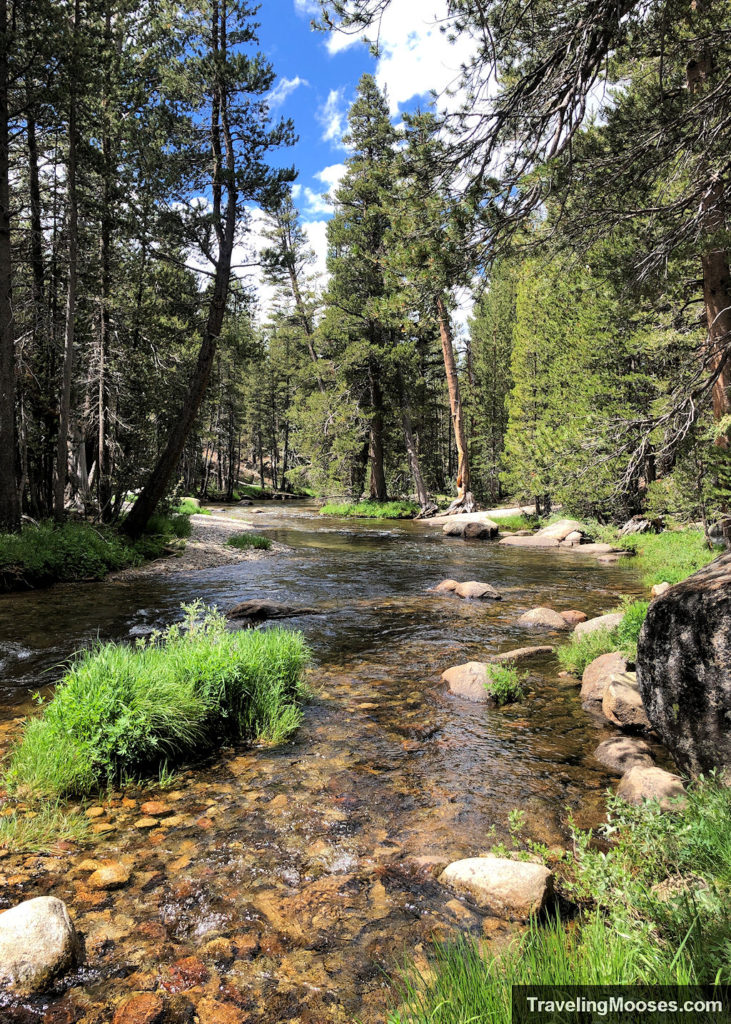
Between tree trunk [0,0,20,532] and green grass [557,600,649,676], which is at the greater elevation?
tree trunk [0,0,20,532]

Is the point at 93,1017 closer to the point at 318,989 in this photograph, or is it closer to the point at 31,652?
the point at 318,989

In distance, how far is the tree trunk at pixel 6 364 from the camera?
36.6 feet

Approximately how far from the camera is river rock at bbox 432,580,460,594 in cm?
1094

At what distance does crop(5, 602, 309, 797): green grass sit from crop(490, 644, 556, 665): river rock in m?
2.57

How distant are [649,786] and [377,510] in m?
25.7

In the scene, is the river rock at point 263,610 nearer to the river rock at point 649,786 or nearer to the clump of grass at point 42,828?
the clump of grass at point 42,828

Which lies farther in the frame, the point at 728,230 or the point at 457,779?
the point at 728,230

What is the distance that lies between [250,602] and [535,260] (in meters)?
6.47

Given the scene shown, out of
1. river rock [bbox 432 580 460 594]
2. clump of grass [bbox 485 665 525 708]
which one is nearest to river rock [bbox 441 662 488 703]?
clump of grass [bbox 485 665 525 708]

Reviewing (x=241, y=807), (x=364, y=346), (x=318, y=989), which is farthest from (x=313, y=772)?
(x=364, y=346)

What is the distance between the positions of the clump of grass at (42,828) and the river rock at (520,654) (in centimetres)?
461

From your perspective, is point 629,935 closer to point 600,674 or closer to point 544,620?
point 600,674

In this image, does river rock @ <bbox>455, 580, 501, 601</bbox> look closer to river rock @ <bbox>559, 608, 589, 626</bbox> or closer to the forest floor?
river rock @ <bbox>559, 608, 589, 626</bbox>

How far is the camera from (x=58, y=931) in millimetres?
2367
